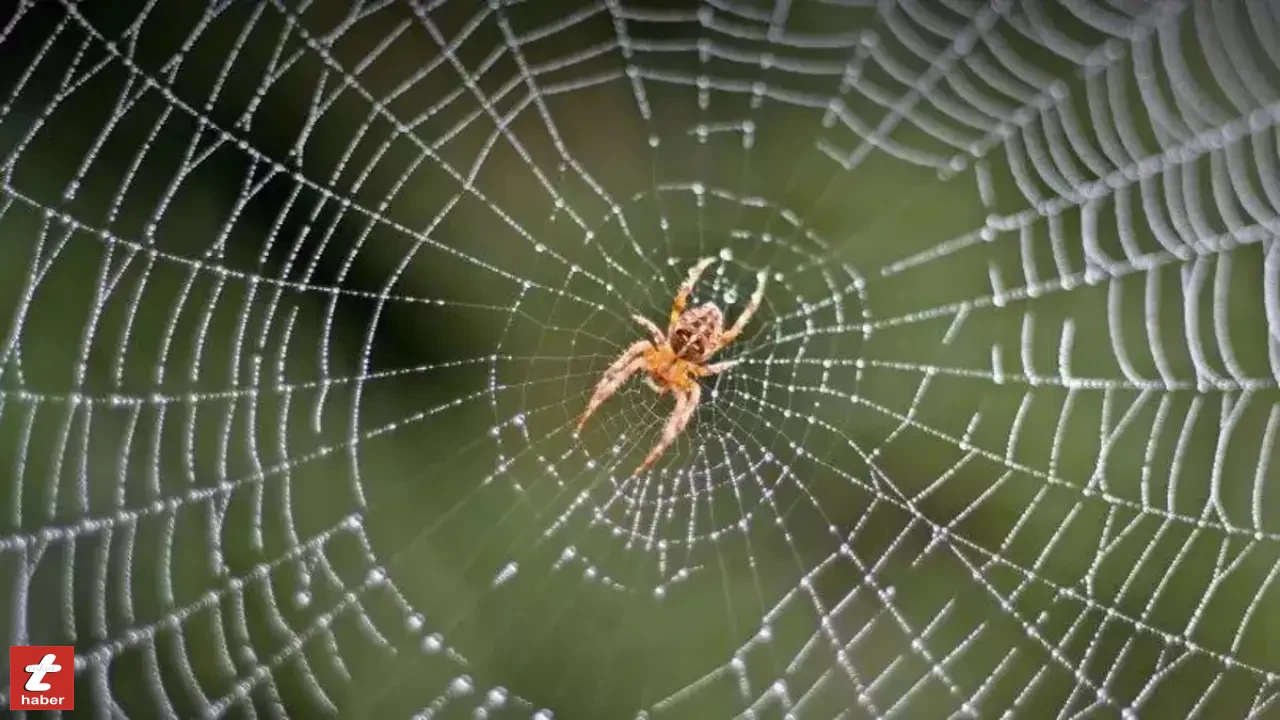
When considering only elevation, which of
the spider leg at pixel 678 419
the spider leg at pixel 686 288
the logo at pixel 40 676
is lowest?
the logo at pixel 40 676

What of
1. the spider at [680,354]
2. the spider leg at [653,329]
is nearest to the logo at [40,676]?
the spider at [680,354]

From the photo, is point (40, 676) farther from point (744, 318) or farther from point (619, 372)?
point (744, 318)

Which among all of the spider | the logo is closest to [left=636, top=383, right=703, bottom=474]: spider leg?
the spider

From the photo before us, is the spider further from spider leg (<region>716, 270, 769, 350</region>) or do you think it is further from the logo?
the logo

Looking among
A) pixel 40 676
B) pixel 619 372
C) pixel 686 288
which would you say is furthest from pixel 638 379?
pixel 40 676

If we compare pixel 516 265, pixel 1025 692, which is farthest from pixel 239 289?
pixel 1025 692

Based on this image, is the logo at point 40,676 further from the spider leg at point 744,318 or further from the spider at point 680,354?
the spider leg at point 744,318
